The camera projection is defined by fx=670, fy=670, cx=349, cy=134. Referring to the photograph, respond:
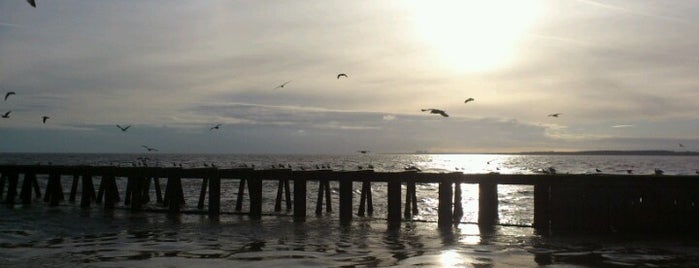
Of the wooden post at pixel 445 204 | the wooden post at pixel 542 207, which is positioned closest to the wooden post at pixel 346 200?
the wooden post at pixel 445 204

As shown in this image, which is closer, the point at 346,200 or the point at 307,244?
the point at 307,244

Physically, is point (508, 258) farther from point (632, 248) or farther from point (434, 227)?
point (434, 227)

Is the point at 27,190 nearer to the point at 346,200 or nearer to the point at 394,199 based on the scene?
the point at 346,200

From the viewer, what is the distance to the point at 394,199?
20.0 meters

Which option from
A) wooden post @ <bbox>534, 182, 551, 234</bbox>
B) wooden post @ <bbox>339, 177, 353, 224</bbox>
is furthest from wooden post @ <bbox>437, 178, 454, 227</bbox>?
wooden post @ <bbox>339, 177, 353, 224</bbox>

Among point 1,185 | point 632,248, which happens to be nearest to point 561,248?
point 632,248

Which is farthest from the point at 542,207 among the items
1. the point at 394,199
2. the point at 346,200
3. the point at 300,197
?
the point at 300,197

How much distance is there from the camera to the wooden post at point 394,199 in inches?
778

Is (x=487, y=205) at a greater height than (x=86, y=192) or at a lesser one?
greater

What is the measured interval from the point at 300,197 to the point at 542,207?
7706 millimetres

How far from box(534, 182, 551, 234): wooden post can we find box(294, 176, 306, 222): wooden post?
722 cm

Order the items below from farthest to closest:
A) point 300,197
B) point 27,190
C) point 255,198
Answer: point 27,190
point 255,198
point 300,197

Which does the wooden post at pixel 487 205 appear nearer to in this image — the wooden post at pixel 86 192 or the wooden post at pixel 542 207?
the wooden post at pixel 542 207

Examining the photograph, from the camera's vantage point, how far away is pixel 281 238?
16.3m
